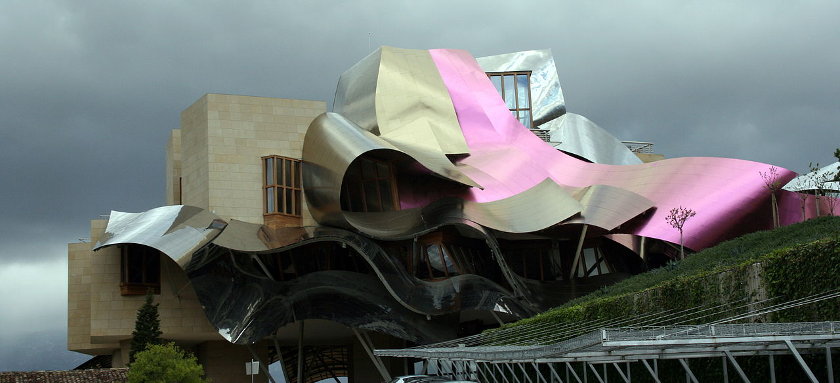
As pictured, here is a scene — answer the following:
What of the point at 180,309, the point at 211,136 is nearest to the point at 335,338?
the point at 180,309

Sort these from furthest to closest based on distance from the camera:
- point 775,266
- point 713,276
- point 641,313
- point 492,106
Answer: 1. point 492,106
2. point 641,313
3. point 713,276
4. point 775,266

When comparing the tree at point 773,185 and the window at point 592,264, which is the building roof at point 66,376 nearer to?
the window at point 592,264

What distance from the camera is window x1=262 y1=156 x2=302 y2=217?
169 feet

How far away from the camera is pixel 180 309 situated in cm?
5153

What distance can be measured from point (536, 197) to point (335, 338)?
56.8ft

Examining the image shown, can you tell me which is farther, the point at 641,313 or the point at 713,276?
the point at 641,313

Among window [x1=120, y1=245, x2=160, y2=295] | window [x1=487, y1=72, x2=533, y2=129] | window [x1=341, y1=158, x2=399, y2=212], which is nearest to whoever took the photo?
window [x1=341, y1=158, x2=399, y2=212]

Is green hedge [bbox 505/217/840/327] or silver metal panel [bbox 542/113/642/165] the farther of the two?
silver metal panel [bbox 542/113/642/165]

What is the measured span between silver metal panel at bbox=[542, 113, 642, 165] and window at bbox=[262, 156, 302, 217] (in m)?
14.9

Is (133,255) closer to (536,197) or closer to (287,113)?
(287,113)

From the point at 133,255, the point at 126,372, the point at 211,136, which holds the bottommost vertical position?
the point at 126,372

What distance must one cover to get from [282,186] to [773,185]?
73.5ft

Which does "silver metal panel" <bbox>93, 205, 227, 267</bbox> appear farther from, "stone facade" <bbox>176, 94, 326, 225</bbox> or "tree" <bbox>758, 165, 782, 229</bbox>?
"tree" <bbox>758, 165, 782, 229</bbox>

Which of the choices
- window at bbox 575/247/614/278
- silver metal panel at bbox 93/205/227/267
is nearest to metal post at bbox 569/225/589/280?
window at bbox 575/247/614/278
